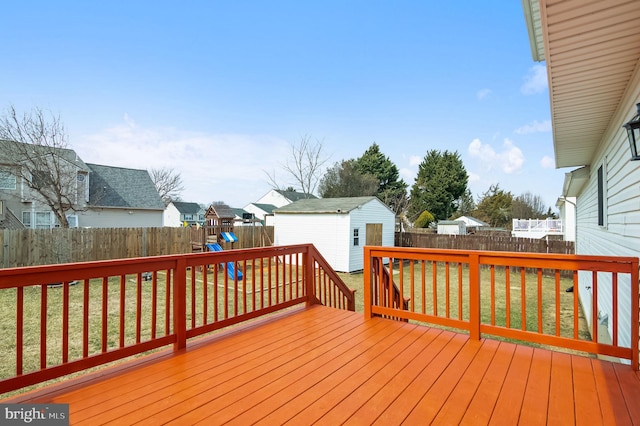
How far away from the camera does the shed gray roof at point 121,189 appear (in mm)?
16562

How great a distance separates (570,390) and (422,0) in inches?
333

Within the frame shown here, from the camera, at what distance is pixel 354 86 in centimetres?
1462

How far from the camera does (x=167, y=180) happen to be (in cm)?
2809

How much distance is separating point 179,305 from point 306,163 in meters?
22.8

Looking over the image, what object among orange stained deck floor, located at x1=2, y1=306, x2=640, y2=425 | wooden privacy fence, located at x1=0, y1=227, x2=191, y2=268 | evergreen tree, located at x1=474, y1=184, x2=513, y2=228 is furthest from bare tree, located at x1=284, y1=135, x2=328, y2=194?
evergreen tree, located at x1=474, y1=184, x2=513, y2=228

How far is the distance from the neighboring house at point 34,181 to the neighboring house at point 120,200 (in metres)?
0.66

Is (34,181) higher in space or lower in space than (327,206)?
higher

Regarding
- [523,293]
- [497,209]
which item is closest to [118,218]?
[523,293]

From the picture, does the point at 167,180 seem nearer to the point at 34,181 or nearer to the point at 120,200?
the point at 120,200

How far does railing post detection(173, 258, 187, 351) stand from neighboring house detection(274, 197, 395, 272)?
9.57 metres

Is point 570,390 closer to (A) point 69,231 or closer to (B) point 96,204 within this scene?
(A) point 69,231

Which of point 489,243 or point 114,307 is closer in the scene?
point 114,307

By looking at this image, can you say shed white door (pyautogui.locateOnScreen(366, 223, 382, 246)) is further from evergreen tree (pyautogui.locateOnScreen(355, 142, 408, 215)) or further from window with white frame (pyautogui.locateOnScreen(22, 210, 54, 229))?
evergreen tree (pyautogui.locateOnScreen(355, 142, 408, 215))

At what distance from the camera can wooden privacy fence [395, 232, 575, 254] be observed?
1137 cm
